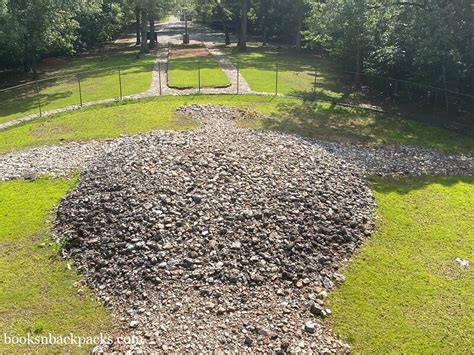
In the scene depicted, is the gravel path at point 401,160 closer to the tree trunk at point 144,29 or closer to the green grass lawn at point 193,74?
the green grass lawn at point 193,74

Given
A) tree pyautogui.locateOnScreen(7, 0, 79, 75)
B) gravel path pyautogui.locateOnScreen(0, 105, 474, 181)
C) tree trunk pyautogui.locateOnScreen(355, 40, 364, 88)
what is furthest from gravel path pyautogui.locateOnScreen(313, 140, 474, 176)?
tree pyautogui.locateOnScreen(7, 0, 79, 75)

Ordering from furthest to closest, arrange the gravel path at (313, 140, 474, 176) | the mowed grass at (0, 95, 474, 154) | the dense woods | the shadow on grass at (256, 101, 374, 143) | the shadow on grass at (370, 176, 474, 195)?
1. the dense woods
2. the shadow on grass at (256, 101, 374, 143)
3. the mowed grass at (0, 95, 474, 154)
4. the gravel path at (313, 140, 474, 176)
5. the shadow on grass at (370, 176, 474, 195)

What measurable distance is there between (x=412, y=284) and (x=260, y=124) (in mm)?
13503

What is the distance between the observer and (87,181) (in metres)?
15.5

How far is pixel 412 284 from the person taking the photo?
11391 millimetres

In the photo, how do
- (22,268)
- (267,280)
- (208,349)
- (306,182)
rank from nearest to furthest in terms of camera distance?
(208,349) < (267,280) < (22,268) < (306,182)

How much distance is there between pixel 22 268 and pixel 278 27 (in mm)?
50261

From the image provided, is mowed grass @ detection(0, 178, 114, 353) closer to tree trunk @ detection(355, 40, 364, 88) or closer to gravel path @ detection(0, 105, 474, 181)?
gravel path @ detection(0, 105, 474, 181)

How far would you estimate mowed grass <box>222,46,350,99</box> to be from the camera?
103 feet

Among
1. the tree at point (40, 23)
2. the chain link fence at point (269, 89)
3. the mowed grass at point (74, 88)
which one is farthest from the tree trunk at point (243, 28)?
the tree at point (40, 23)

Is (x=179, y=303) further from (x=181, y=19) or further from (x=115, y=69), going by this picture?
(x=181, y=19)

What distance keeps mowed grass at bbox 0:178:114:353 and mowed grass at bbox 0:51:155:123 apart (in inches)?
548

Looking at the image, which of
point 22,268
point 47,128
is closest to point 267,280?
point 22,268

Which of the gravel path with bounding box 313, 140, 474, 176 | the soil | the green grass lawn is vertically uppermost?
the soil
